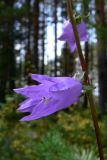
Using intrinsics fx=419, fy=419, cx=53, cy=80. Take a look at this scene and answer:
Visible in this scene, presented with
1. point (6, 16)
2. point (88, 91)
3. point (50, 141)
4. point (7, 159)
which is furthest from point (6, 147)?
point (6, 16)

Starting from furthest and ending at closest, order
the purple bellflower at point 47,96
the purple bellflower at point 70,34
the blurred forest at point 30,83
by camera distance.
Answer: the blurred forest at point 30,83 → the purple bellflower at point 70,34 → the purple bellflower at point 47,96

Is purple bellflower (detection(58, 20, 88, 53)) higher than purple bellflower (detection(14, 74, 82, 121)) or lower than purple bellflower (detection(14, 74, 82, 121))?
higher

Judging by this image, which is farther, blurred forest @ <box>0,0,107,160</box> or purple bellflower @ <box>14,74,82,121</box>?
blurred forest @ <box>0,0,107,160</box>

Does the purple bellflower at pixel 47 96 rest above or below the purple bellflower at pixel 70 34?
below

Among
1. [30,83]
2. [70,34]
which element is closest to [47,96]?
[70,34]

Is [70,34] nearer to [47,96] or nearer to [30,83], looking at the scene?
[47,96]

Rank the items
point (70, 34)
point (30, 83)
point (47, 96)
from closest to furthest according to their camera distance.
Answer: point (47, 96) → point (70, 34) → point (30, 83)

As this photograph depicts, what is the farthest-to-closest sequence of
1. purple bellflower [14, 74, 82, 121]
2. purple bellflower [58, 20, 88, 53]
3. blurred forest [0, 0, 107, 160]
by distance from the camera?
blurred forest [0, 0, 107, 160]
purple bellflower [58, 20, 88, 53]
purple bellflower [14, 74, 82, 121]

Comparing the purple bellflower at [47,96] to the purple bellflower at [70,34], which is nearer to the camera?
A: the purple bellflower at [47,96]

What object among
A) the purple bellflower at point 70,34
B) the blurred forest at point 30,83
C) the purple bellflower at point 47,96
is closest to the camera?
the purple bellflower at point 47,96

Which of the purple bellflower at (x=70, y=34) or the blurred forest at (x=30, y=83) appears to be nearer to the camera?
the purple bellflower at (x=70, y=34)
